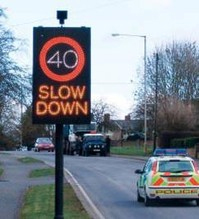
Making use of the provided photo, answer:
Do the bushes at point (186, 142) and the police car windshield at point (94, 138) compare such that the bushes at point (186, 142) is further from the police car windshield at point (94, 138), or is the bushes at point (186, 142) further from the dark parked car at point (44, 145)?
the dark parked car at point (44, 145)

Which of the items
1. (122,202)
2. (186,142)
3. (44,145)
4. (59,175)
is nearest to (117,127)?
(44,145)

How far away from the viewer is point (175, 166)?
23250 mm

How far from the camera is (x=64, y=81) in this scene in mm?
11367

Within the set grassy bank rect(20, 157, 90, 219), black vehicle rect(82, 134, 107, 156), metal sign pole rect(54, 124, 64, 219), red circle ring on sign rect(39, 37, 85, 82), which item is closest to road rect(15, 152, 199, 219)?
grassy bank rect(20, 157, 90, 219)

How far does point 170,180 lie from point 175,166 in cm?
70

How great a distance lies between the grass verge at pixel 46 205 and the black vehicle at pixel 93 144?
134ft

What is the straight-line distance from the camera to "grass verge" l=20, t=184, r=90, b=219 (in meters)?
18.6

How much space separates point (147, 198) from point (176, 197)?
33.0 inches

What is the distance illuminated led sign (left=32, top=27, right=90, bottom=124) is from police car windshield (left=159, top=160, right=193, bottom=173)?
39.2ft

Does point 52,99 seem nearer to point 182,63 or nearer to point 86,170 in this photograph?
point 86,170

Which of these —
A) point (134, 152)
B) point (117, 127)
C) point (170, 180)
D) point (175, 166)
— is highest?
point (117, 127)

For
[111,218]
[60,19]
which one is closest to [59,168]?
[60,19]

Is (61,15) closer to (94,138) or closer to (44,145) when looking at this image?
(94,138)

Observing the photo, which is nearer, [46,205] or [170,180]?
[46,205]
